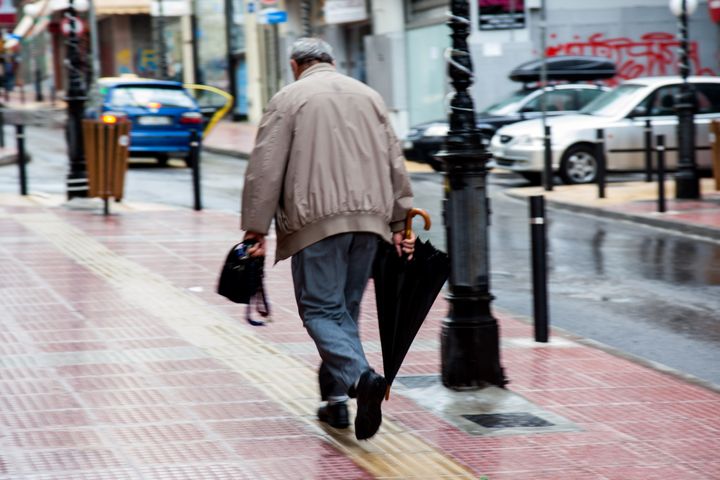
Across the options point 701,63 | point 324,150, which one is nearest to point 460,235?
point 324,150

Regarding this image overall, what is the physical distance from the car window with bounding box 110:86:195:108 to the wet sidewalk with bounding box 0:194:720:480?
14.0 metres

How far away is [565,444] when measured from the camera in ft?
19.7

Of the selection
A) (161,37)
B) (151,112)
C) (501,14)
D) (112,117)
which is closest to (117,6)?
(161,37)

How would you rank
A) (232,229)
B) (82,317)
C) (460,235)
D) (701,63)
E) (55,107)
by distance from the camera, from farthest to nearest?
(55,107)
(701,63)
(232,229)
(82,317)
(460,235)

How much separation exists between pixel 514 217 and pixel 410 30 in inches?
609

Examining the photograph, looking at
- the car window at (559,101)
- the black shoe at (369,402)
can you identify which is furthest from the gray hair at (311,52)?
the car window at (559,101)

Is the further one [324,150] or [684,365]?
[684,365]

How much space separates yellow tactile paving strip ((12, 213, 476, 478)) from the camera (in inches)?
225

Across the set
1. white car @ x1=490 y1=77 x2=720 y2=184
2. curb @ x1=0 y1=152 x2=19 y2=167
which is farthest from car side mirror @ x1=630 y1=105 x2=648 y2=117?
curb @ x1=0 y1=152 x2=19 y2=167

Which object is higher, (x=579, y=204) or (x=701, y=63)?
(x=701, y=63)

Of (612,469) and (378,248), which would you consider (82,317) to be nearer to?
(378,248)

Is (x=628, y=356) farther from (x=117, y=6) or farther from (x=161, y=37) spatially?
(x=117, y=6)

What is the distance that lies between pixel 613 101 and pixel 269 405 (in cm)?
1528

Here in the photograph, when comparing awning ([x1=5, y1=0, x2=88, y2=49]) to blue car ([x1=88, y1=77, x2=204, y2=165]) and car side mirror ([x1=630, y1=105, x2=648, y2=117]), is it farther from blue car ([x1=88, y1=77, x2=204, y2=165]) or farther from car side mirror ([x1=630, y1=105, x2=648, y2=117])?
car side mirror ([x1=630, y1=105, x2=648, y2=117])
